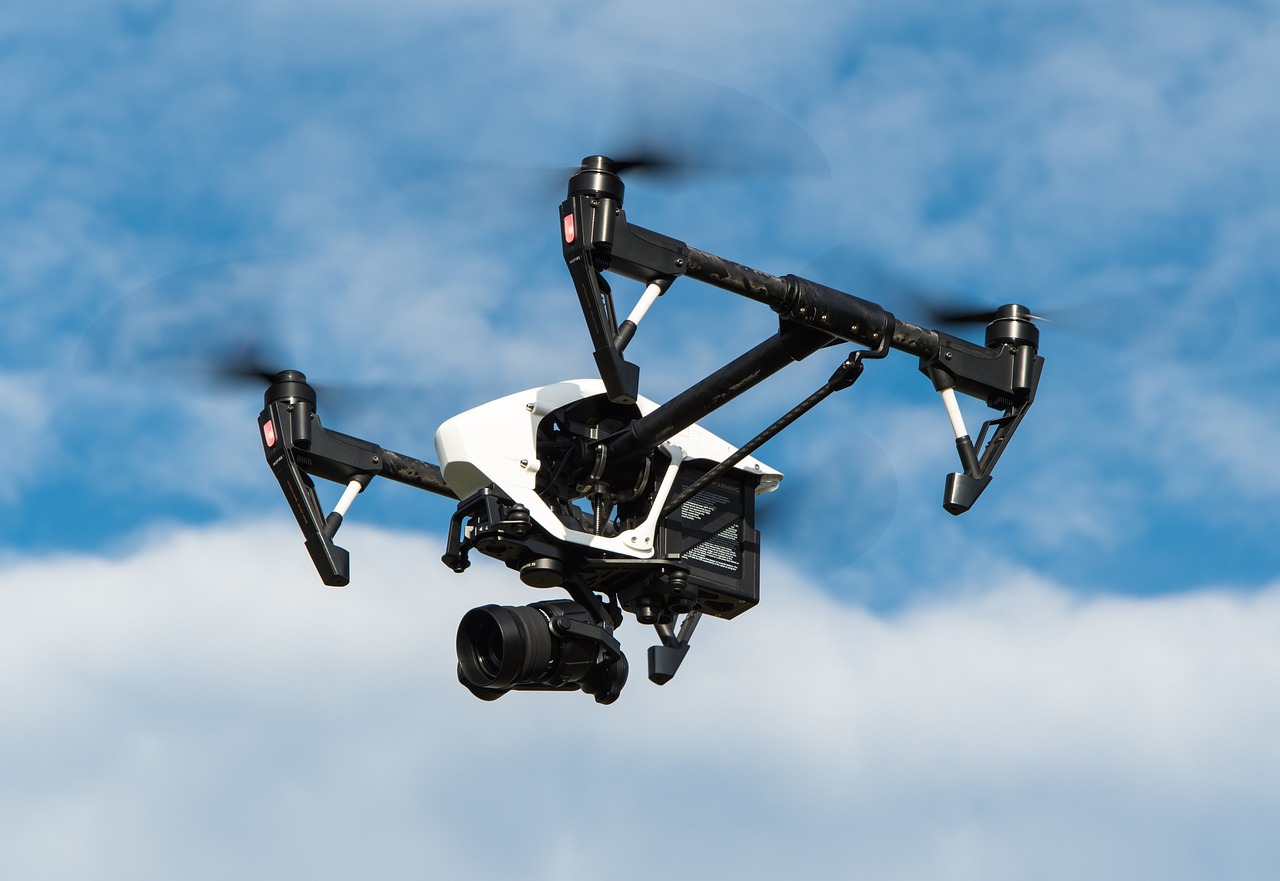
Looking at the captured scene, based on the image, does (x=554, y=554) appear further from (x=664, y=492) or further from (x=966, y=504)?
(x=966, y=504)

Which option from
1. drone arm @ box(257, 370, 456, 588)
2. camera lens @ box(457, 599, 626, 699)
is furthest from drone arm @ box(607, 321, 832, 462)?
drone arm @ box(257, 370, 456, 588)

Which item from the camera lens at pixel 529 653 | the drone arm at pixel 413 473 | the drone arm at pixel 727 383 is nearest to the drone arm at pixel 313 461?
the drone arm at pixel 413 473

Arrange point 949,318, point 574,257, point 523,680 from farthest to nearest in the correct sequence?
1. point 949,318
2. point 523,680
3. point 574,257

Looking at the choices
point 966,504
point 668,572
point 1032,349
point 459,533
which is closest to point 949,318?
point 1032,349

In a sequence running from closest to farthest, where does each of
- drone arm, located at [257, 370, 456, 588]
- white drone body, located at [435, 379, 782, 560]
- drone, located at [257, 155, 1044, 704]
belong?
drone, located at [257, 155, 1044, 704] → white drone body, located at [435, 379, 782, 560] → drone arm, located at [257, 370, 456, 588]

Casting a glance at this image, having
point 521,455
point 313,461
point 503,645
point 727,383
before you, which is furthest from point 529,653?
point 313,461

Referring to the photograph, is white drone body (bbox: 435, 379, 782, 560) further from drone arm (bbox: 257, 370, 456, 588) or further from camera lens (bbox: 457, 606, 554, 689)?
drone arm (bbox: 257, 370, 456, 588)
